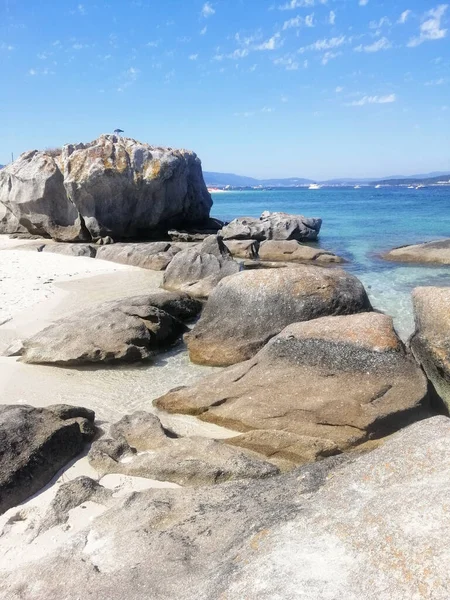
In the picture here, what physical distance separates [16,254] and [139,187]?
7.56 meters

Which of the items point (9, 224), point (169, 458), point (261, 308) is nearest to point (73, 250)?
point (9, 224)

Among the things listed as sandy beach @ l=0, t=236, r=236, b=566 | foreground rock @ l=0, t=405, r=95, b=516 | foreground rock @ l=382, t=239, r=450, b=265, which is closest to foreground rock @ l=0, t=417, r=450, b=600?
sandy beach @ l=0, t=236, r=236, b=566

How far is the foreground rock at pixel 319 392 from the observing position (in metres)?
6.26

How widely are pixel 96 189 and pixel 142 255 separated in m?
7.23

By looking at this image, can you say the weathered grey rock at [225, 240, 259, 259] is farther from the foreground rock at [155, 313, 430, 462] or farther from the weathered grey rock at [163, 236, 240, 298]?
the foreground rock at [155, 313, 430, 462]

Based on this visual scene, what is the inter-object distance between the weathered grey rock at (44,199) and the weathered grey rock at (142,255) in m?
5.87

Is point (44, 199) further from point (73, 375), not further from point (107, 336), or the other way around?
point (73, 375)

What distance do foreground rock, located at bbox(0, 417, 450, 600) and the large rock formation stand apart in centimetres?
2335

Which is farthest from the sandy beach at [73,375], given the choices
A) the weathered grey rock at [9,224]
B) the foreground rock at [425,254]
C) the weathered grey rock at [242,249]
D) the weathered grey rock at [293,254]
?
the weathered grey rock at [9,224]

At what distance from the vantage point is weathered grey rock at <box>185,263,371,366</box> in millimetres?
9656

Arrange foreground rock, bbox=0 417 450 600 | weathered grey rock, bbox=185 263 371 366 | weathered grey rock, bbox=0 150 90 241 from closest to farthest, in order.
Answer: foreground rock, bbox=0 417 450 600 → weathered grey rock, bbox=185 263 371 366 → weathered grey rock, bbox=0 150 90 241

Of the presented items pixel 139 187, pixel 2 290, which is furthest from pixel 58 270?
pixel 139 187

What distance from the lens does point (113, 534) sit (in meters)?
3.95

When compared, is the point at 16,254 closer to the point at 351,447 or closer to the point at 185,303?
the point at 185,303
